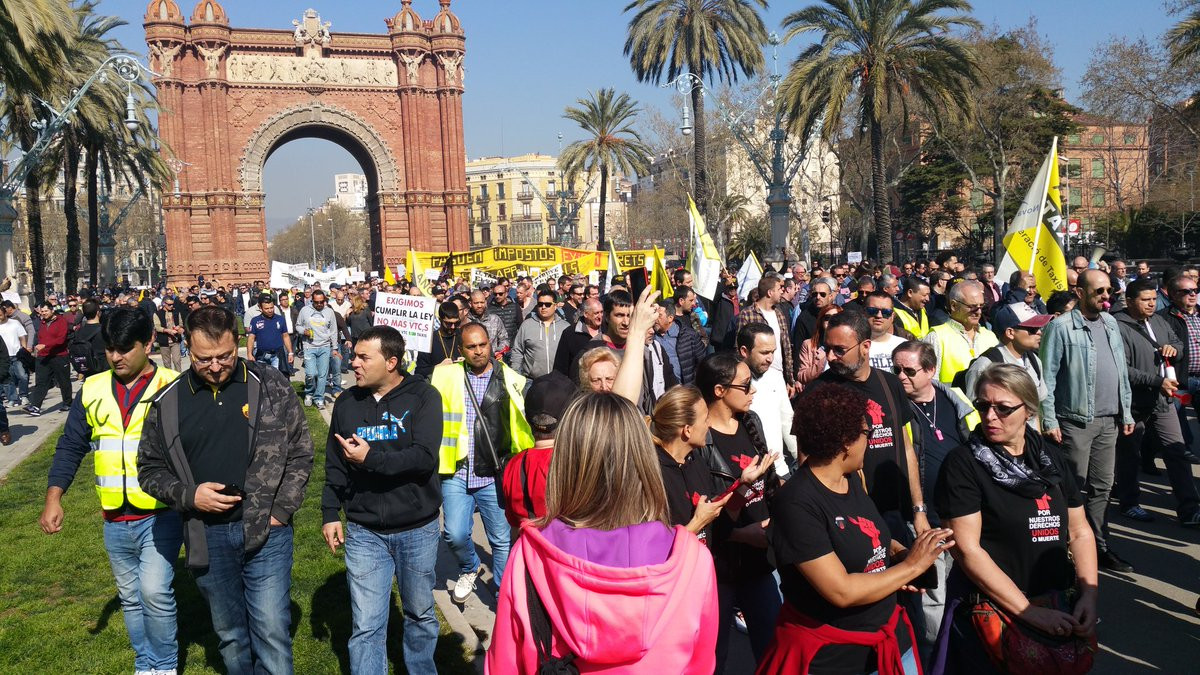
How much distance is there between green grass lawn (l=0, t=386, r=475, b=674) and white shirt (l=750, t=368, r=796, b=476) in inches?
93.0

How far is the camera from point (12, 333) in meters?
15.0

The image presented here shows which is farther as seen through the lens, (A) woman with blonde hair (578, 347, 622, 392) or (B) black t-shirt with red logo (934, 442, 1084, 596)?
(A) woman with blonde hair (578, 347, 622, 392)

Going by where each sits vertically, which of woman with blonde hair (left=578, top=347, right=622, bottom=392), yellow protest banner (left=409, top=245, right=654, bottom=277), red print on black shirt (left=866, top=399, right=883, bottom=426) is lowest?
red print on black shirt (left=866, top=399, right=883, bottom=426)

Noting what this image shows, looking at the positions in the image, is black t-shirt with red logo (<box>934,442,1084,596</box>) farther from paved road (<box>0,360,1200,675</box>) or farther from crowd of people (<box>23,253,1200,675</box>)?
paved road (<box>0,360,1200,675</box>)

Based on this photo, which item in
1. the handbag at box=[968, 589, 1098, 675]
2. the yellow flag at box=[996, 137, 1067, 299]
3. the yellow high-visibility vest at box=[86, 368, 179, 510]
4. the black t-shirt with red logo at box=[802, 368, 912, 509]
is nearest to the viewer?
the handbag at box=[968, 589, 1098, 675]

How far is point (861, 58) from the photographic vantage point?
23.9 metres

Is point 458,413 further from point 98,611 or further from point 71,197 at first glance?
point 71,197

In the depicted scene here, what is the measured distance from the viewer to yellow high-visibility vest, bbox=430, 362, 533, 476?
18.4ft

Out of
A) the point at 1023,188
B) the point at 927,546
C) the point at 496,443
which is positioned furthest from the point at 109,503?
the point at 1023,188

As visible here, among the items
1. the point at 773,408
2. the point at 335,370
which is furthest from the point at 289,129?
the point at 773,408

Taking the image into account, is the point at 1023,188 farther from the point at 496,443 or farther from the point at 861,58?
the point at 496,443

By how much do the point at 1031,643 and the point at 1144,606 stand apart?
3209mm

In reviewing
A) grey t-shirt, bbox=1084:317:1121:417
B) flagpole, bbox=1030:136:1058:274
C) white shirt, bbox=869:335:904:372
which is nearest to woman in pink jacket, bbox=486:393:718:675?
white shirt, bbox=869:335:904:372

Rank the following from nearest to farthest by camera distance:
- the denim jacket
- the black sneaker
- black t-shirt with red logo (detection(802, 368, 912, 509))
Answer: black t-shirt with red logo (detection(802, 368, 912, 509))
the black sneaker
the denim jacket
